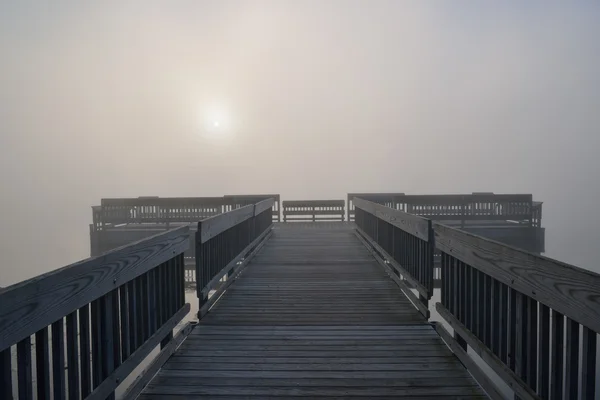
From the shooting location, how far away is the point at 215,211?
13133 mm

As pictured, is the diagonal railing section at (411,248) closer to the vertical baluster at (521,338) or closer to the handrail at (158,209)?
the vertical baluster at (521,338)

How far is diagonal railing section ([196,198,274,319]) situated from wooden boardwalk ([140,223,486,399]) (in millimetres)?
235

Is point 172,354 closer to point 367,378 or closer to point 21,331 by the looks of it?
point 367,378

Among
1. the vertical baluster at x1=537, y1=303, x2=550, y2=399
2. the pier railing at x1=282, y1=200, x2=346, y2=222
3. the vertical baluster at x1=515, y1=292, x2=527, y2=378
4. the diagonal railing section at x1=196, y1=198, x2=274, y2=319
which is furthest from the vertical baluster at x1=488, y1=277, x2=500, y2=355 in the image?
the pier railing at x1=282, y1=200, x2=346, y2=222

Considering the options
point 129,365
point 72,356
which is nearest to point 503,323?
point 129,365

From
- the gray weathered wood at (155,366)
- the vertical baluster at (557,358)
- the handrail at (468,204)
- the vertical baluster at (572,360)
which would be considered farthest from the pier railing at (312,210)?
the vertical baluster at (572,360)

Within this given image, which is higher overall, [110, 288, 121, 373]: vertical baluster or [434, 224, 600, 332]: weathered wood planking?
[434, 224, 600, 332]: weathered wood planking

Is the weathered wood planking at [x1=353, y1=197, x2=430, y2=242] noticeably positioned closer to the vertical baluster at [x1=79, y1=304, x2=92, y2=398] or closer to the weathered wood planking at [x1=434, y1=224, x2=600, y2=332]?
the weathered wood planking at [x1=434, y1=224, x2=600, y2=332]

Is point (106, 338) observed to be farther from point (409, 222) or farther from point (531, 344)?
point (409, 222)

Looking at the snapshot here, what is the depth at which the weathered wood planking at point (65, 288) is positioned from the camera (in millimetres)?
1505

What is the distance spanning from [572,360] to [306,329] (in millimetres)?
2403

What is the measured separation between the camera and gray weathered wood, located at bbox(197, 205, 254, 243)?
13.4 ft

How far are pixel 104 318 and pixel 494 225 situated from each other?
1261cm

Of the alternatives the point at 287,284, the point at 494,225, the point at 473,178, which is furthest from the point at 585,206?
the point at 287,284
